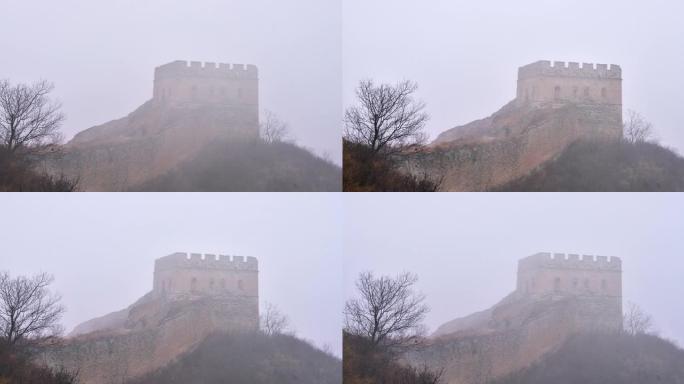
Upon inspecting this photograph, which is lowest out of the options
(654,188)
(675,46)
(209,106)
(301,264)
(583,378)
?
(583,378)

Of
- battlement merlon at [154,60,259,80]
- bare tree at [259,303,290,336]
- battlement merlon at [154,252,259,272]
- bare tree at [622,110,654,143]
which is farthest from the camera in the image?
bare tree at [622,110,654,143]

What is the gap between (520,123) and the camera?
900cm

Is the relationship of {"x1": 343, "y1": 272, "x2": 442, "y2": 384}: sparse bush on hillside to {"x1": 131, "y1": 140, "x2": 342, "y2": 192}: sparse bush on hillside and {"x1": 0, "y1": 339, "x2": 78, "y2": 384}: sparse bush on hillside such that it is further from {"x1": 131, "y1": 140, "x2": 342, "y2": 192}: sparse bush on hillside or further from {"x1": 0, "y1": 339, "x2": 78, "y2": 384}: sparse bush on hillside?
{"x1": 0, "y1": 339, "x2": 78, "y2": 384}: sparse bush on hillside

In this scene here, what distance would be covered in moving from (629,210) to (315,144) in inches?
119

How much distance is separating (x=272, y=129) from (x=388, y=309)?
193 centimetres

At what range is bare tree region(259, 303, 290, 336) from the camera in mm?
9047

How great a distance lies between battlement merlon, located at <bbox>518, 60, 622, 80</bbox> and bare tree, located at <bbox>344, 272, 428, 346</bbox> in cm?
214

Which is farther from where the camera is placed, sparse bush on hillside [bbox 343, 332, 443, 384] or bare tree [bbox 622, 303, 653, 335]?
bare tree [bbox 622, 303, 653, 335]

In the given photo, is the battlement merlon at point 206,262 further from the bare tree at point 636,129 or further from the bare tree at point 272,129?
the bare tree at point 636,129

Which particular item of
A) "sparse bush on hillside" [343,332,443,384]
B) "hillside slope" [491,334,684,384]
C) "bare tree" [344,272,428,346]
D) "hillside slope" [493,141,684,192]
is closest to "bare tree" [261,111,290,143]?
"bare tree" [344,272,428,346]

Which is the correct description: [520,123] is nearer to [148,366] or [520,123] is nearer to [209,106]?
[209,106]

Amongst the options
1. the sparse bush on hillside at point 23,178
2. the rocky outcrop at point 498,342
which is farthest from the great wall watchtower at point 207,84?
the rocky outcrop at point 498,342

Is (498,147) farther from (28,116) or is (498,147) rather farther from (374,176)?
(28,116)

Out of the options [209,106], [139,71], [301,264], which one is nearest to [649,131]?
[301,264]
